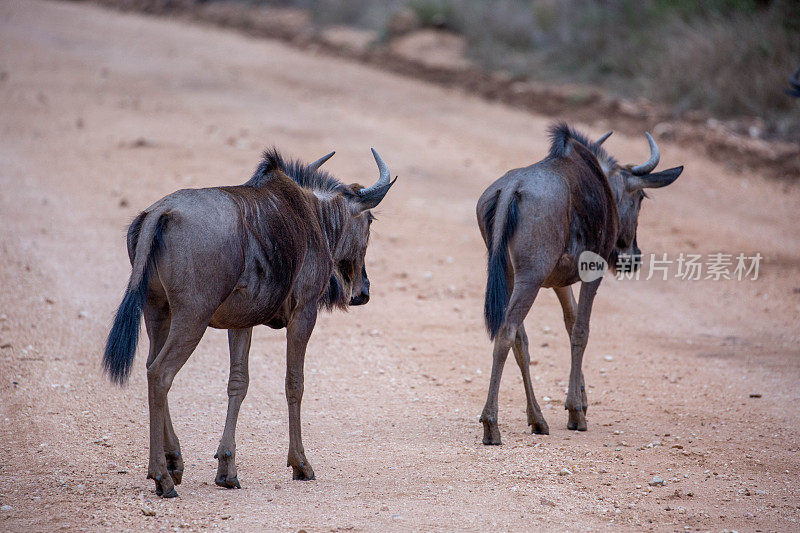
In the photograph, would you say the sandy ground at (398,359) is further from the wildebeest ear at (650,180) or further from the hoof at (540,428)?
the wildebeest ear at (650,180)

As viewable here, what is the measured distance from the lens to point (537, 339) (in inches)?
345

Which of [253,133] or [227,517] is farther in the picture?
[253,133]

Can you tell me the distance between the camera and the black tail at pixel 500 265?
614 centimetres

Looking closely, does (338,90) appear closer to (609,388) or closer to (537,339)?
(537,339)

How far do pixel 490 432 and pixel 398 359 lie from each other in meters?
2.04

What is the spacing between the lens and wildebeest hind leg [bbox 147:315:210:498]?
16.1 feet

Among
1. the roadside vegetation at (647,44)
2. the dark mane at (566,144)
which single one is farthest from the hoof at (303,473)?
the roadside vegetation at (647,44)

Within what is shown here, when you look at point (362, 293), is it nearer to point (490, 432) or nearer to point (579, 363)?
point (490, 432)

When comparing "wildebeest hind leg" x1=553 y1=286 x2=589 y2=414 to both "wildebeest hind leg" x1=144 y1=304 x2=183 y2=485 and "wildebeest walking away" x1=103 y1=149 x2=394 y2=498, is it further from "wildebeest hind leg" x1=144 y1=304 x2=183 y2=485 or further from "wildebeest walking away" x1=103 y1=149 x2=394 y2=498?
"wildebeest hind leg" x1=144 y1=304 x2=183 y2=485

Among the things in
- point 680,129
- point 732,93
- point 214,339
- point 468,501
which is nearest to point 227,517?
point 468,501

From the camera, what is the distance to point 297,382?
5.57m

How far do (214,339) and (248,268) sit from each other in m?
3.27

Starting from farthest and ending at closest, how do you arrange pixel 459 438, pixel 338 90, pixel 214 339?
pixel 338 90 < pixel 214 339 < pixel 459 438

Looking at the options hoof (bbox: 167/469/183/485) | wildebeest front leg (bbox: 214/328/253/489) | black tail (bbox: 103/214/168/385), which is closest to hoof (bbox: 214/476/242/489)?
wildebeest front leg (bbox: 214/328/253/489)
